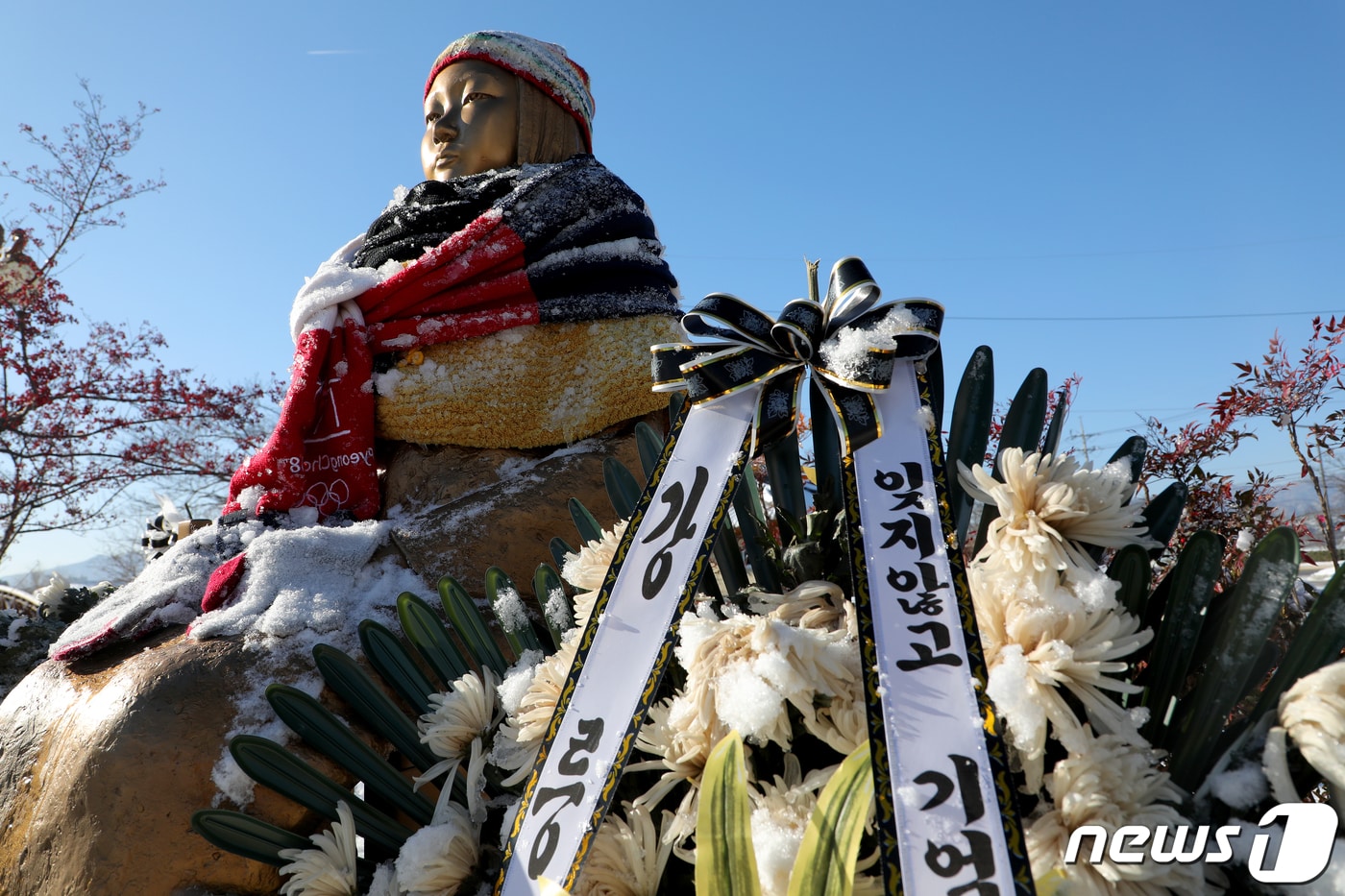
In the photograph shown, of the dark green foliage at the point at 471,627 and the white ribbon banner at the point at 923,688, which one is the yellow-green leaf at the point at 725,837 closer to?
the white ribbon banner at the point at 923,688

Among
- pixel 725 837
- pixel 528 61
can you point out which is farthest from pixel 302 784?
pixel 528 61

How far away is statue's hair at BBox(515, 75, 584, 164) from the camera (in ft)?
6.60

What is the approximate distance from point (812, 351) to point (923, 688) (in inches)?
16.7

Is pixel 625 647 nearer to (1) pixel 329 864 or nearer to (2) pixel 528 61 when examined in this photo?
(1) pixel 329 864

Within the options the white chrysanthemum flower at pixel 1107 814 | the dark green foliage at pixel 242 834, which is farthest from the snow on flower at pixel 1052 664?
the dark green foliage at pixel 242 834

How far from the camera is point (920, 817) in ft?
2.28

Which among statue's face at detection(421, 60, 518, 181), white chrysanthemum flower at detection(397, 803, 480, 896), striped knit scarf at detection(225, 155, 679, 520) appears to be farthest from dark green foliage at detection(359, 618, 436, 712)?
statue's face at detection(421, 60, 518, 181)

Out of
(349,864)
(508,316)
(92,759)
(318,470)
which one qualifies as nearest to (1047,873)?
(349,864)

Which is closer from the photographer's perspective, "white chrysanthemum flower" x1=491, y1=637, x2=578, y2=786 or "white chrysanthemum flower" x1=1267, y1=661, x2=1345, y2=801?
"white chrysanthemum flower" x1=1267, y1=661, x2=1345, y2=801

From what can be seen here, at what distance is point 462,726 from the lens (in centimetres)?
102

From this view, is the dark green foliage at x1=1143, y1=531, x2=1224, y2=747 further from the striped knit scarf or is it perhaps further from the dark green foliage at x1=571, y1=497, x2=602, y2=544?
the striped knit scarf

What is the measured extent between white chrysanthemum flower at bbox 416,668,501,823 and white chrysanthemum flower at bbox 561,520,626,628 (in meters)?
0.15

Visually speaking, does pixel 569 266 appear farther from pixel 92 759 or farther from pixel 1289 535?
pixel 1289 535

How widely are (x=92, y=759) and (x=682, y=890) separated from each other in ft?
3.00
